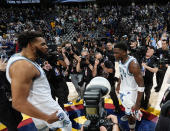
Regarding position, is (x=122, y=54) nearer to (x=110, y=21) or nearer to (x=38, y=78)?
(x=38, y=78)

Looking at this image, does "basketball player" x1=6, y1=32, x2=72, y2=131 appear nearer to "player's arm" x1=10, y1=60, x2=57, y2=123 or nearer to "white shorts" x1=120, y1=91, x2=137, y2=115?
"player's arm" x1=10, y1=60, x2=57, y2=123

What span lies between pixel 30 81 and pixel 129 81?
5.78 ft

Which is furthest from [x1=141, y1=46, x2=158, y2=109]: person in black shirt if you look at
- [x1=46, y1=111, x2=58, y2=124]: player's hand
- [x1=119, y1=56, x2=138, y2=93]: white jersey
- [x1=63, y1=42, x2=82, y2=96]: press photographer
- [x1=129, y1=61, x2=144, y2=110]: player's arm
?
[x1=46, y1=111, x2=58, y2=124]: player's hand

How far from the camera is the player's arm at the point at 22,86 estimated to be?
1.52m

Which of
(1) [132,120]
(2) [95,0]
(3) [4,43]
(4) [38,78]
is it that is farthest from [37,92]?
(2) [95,0]

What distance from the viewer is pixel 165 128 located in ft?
4.38

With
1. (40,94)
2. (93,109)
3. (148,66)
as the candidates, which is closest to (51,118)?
(40,94)

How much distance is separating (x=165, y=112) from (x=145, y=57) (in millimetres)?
2849

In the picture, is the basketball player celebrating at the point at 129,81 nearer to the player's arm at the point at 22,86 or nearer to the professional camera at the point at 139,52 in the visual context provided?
the professional camera at the point at 139,52

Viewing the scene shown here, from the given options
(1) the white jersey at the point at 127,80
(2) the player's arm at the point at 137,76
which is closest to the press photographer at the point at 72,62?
(1) the white jersey at the point at 127,80

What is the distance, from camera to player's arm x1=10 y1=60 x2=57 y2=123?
1518 mm

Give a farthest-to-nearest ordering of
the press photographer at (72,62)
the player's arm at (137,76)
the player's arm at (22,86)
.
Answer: the press photographer at (72,62) → the player's arm at (137,76) → the player's arm at (22,86)

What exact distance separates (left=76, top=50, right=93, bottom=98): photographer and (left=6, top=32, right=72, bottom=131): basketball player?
1.99 metres

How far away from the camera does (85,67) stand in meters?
4.21
